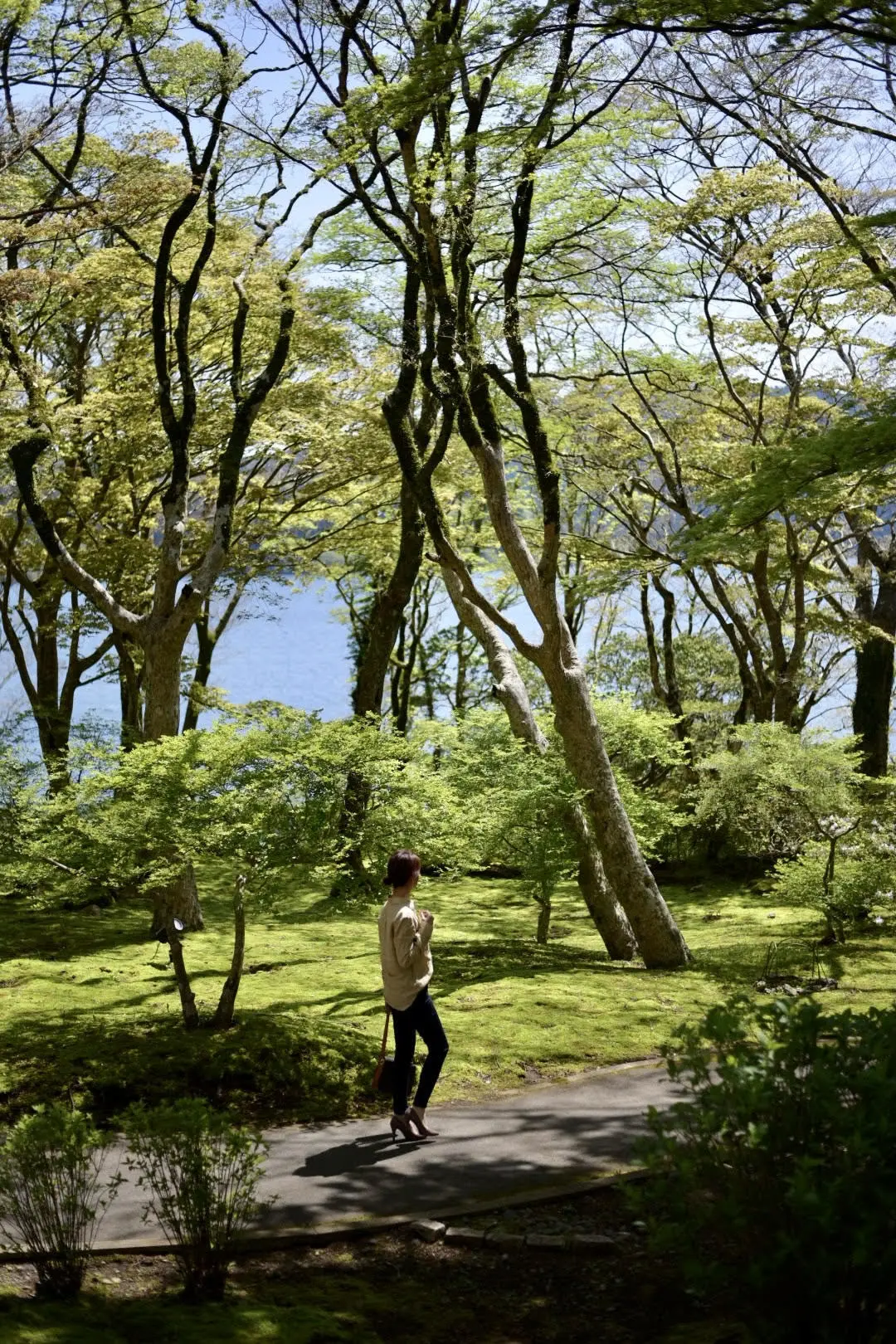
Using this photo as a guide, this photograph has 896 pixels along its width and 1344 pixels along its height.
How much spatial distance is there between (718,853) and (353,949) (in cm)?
837

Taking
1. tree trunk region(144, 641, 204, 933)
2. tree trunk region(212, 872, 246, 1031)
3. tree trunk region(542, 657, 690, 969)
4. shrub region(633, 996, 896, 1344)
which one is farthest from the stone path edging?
tree trunk region(144, 641, 204, 933)

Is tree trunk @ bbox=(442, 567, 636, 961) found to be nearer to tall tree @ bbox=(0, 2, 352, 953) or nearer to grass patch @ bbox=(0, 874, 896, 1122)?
grass patch @ bbox=(0, 874, 896, 1122)

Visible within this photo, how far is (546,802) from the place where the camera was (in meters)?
Answer: 9.96

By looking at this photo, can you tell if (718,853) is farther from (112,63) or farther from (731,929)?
(112,63)

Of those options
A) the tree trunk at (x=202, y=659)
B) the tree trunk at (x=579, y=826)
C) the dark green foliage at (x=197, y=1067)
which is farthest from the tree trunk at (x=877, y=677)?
A: the dark green foliage at (x=197, y=1067)

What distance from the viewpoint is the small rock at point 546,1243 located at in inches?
170

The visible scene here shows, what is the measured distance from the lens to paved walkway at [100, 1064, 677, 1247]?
4719 millimetres

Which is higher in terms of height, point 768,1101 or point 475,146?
point 475,146

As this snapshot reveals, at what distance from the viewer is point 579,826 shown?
1046cm

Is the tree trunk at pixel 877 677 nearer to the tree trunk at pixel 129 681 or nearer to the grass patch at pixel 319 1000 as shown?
→ the grass patch at pixel 319 1000


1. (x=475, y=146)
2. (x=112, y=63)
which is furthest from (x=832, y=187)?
(x=112, y=63)

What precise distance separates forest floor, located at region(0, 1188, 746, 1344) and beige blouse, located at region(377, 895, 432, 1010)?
119 centimetres

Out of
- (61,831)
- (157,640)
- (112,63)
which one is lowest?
(61,831)

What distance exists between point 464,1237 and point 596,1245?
52 centimetres
